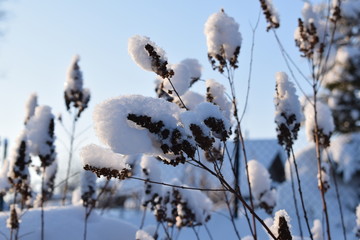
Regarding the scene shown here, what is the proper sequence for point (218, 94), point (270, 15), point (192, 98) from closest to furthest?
point (218, 94), point (192, 98), point (270, 15)

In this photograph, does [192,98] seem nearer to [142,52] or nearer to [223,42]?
[223,42]

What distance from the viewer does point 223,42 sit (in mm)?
2271

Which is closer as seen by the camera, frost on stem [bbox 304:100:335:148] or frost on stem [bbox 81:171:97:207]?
frost on stem [bbox 304:100:335:148]

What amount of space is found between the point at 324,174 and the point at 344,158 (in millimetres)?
8044

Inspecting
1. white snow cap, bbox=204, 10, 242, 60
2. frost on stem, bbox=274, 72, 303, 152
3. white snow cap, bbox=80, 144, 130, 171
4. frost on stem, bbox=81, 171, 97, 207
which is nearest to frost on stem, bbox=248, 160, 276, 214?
frost on stem, bbox=274, 72, 303, 152

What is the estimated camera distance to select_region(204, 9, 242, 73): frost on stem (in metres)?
2.27

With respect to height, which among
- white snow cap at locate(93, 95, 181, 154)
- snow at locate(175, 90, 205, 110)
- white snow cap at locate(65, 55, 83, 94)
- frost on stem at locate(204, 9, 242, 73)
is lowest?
white snow cap at locate(93, 95, 181, 154)

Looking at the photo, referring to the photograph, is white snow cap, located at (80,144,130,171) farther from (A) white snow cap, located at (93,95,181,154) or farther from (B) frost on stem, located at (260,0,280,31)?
(B) frost on stem, located at (260,0,280,31)

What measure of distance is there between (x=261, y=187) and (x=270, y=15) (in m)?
1.22

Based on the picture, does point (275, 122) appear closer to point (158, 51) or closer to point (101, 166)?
point (158, 51)

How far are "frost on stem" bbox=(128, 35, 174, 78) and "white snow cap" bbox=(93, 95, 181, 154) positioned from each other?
26 cm

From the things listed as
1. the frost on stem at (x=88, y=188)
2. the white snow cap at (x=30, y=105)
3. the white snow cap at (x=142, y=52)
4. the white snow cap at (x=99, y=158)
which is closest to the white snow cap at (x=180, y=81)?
the white snow cap at (x=142, y=52)

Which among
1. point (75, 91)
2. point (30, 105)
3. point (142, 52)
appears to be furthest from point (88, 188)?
point (142, 52)

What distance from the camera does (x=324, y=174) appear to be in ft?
10.2
